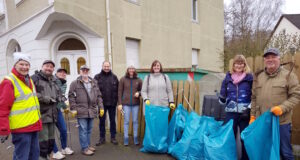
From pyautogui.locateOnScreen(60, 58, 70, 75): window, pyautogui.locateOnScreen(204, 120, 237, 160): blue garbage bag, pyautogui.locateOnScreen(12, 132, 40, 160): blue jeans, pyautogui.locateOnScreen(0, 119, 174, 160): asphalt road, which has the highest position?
pyautogui.locateOnScreen(60, 58, 70, 75): window

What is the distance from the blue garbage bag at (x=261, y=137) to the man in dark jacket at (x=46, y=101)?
2.79 meters

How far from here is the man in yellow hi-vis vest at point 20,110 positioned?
7.55 feet

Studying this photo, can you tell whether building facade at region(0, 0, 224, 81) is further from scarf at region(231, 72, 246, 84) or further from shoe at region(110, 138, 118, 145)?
scarf at region(231, 72, 246, 84)

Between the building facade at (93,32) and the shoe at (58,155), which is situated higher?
the building facade at (93,32)

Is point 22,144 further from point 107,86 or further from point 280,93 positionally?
point 280,93

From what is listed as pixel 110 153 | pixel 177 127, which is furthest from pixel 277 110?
pixel 110 153

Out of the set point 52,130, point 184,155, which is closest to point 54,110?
point 52,130

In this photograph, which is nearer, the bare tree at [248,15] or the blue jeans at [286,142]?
the blue jeans at [286,142]

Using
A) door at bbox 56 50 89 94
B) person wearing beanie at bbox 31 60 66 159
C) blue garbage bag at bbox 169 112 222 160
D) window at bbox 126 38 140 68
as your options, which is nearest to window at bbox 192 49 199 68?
window at bbox 126 38 140 68

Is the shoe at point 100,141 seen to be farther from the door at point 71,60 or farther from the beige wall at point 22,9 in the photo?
the beige wall at point 22,9

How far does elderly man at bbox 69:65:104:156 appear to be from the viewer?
3.63 meters

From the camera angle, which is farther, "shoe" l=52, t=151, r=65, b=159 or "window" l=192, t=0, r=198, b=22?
"window" l=192, t=0, r=198, b=22

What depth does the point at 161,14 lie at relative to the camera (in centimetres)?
981

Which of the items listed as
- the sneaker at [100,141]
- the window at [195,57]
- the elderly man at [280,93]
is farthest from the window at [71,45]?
the window at [195,57]
